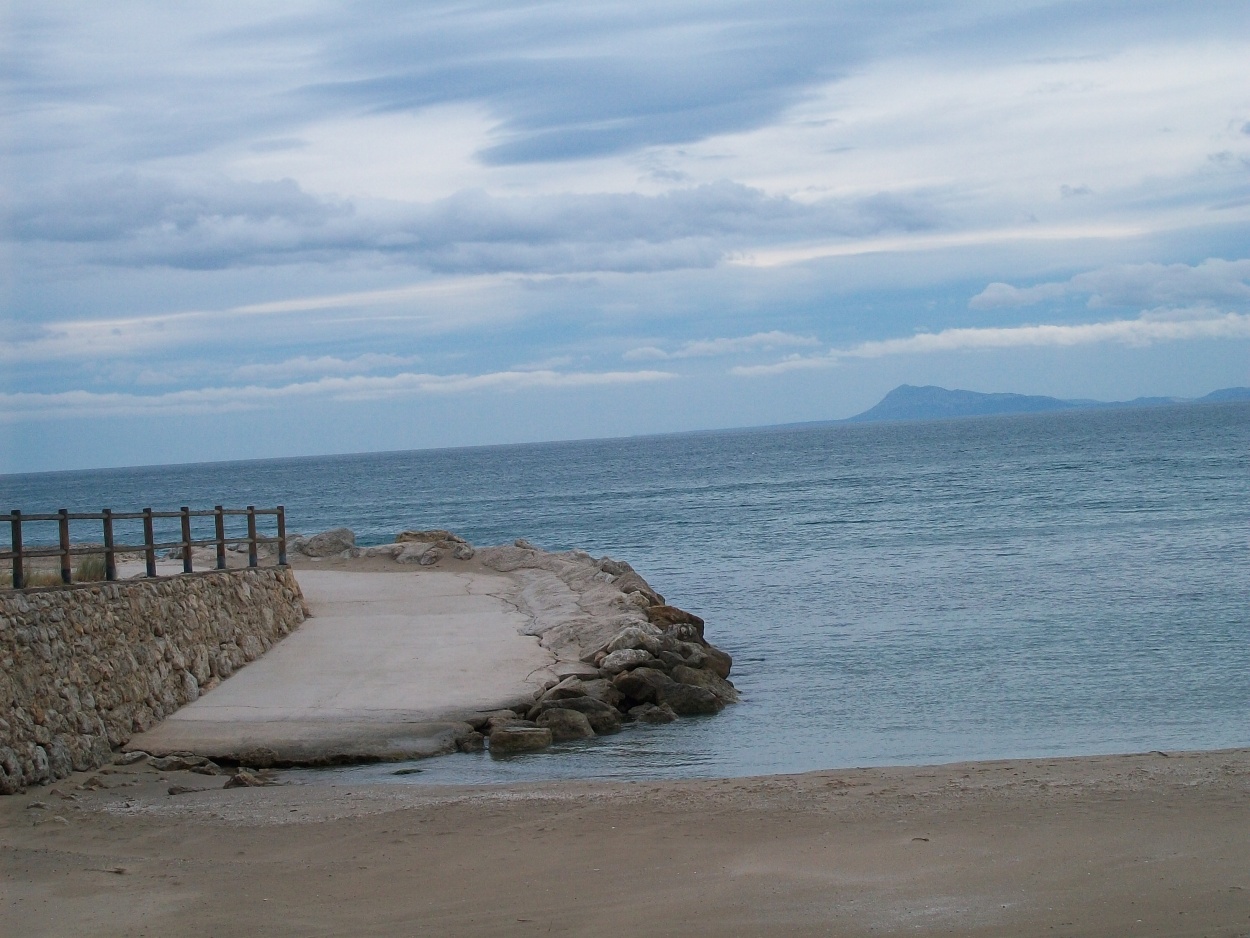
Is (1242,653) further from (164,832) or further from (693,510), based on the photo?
(693,510)

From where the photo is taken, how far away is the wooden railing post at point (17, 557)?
12062 millimetres

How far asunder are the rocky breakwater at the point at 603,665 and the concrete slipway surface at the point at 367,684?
41 centimetres

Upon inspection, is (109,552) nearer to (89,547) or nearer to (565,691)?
(89,547)

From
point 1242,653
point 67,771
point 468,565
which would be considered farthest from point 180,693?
point 1242,653

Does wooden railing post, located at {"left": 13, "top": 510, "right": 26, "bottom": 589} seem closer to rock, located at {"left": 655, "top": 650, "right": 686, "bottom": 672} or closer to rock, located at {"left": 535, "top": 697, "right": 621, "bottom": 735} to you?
rock, located at {"left": 535, "top": 697, "right": 621, "bottom": 735}

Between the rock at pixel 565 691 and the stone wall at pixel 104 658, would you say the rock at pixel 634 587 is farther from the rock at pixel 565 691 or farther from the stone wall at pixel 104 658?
the stone wall at pixel 104 658

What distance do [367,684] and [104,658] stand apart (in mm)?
3458

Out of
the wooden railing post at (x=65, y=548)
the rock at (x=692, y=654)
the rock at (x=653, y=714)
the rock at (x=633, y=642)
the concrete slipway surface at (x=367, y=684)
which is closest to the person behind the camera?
the wooden railing post at (x=65, y=548)

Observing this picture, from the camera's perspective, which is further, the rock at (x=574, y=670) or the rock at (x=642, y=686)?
the rock at (x=574, y=670)

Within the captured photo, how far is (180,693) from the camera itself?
48.3 ft

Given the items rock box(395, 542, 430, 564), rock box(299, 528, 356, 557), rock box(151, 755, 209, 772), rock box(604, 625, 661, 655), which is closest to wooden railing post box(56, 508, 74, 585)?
rock box(151, 755, 209, 772)

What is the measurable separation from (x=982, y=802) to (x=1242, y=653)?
9.74 meters

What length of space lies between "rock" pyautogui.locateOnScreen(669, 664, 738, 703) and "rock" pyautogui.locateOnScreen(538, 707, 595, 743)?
231 cm

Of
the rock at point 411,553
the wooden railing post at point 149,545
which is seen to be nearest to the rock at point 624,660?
the wooden railing post at point 149,545
